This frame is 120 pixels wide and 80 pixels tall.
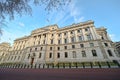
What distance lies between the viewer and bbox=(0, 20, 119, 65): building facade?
25797 mm

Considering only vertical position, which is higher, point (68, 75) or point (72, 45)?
point (72, 45)

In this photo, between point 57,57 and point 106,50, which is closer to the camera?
point 106,50

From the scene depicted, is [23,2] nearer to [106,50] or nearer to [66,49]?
[66,49]

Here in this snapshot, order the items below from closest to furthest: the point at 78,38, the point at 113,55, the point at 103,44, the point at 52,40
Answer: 1. the point at 113,55
2. the point at 103,44
3. the point at 78,38
4. the point at 52,40

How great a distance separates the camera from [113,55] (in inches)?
981

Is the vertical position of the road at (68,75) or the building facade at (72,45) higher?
the building facade at (72,45)

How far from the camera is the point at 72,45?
30578 mm

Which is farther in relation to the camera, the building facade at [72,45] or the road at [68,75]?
the building facade at [72,45]

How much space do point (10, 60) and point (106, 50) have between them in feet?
174

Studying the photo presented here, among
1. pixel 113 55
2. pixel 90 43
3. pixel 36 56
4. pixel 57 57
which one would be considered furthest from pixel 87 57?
pixel 36 56

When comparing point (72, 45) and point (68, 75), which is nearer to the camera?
point (68, 75)

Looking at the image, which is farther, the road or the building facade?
the building facade

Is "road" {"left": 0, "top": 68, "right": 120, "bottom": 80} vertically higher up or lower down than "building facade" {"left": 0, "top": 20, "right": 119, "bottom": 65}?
lower down

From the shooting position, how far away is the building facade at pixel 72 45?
25.8m
